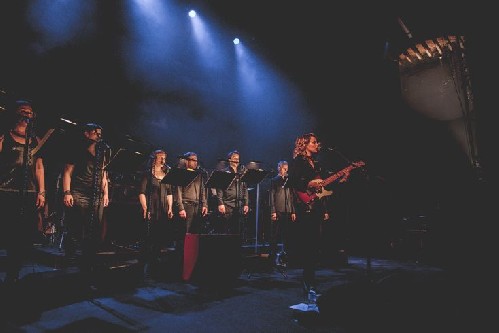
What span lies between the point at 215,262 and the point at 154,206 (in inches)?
87.3

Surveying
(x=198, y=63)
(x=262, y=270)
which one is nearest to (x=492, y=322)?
(x=262, y=270)

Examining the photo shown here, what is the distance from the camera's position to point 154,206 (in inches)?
266

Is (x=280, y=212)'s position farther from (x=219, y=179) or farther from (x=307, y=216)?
(x=307, y=216)

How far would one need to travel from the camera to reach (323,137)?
1236cm

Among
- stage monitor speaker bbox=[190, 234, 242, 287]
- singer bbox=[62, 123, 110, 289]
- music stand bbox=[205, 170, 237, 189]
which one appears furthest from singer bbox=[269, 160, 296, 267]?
singer bbox=[62, 123, 110, 289]

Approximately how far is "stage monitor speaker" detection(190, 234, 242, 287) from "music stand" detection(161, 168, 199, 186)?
1059mm

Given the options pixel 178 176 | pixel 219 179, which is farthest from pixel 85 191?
pixel 219 179

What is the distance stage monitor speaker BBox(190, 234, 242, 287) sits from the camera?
207 inches

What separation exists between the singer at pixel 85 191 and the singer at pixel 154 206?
3.75 feet

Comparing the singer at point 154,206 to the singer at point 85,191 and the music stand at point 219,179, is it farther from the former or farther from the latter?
the singer at point 85,191

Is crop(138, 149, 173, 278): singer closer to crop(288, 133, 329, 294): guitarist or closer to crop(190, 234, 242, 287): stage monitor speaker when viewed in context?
crop(190, 234, 242, 287): stage monitor speaker

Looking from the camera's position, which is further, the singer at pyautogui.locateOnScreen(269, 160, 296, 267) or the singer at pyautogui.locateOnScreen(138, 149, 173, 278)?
the singer at pyautogui.locateOnScreen(269, 160, 296, 267)

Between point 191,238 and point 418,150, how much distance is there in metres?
5.84

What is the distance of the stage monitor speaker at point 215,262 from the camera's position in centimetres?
527
